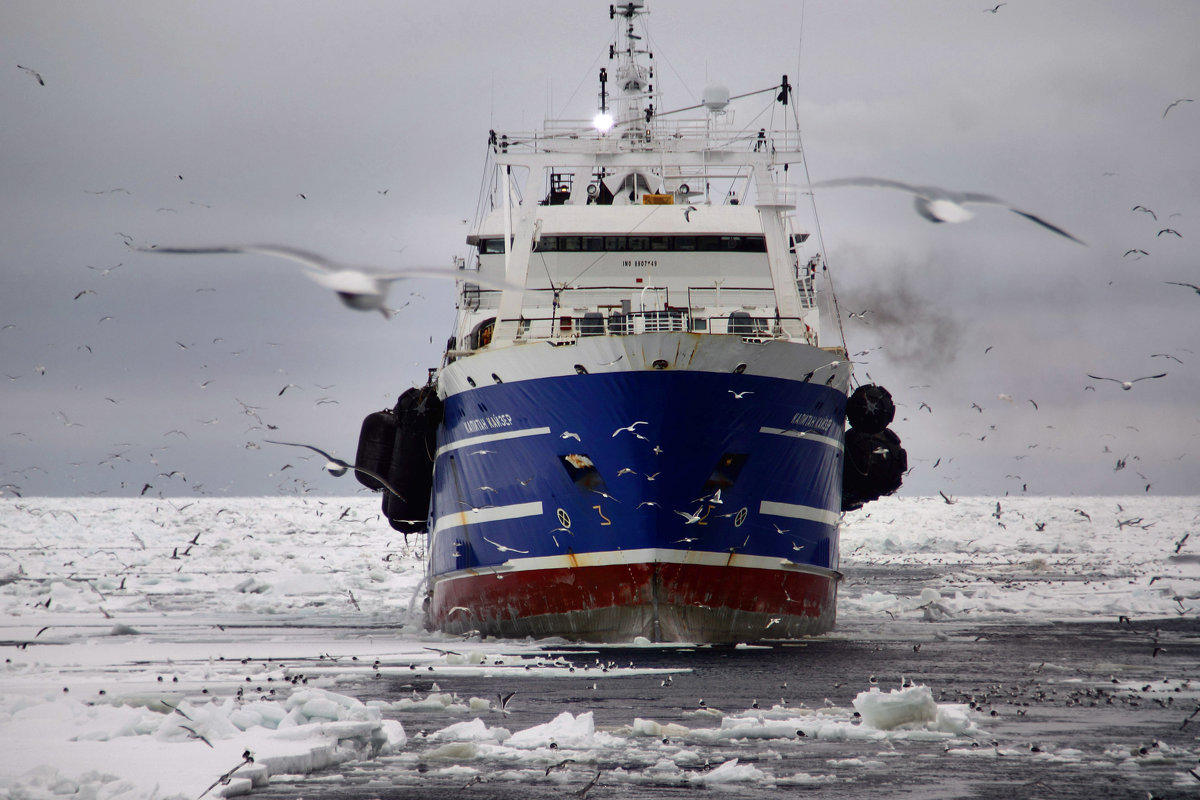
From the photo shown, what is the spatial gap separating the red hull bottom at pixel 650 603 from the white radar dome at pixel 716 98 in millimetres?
9965

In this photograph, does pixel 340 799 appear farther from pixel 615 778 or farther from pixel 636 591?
pixel 636 591

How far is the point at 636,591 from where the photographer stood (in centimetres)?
1886

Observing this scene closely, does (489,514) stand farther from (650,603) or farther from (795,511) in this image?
A: (795,511)

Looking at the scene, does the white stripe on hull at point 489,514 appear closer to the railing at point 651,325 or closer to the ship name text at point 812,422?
the railing at point 651,325

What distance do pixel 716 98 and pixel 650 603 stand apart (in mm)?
11816

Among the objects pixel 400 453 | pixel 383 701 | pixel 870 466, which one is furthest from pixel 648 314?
pixel 383 701

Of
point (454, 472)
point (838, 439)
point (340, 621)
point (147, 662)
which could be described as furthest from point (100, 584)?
point (838, 439)

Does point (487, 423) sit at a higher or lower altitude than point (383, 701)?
higher

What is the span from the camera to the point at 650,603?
18750mm

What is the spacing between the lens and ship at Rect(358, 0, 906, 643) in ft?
62.1

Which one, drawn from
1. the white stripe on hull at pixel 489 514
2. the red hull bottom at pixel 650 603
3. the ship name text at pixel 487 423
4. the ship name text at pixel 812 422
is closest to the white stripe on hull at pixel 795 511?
the red hull bottom at pixel 650 603

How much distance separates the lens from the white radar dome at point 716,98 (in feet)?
84.3

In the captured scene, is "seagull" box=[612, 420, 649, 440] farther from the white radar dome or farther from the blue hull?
the white radar dome

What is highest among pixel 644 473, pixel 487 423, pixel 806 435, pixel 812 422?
pixel 812 422
